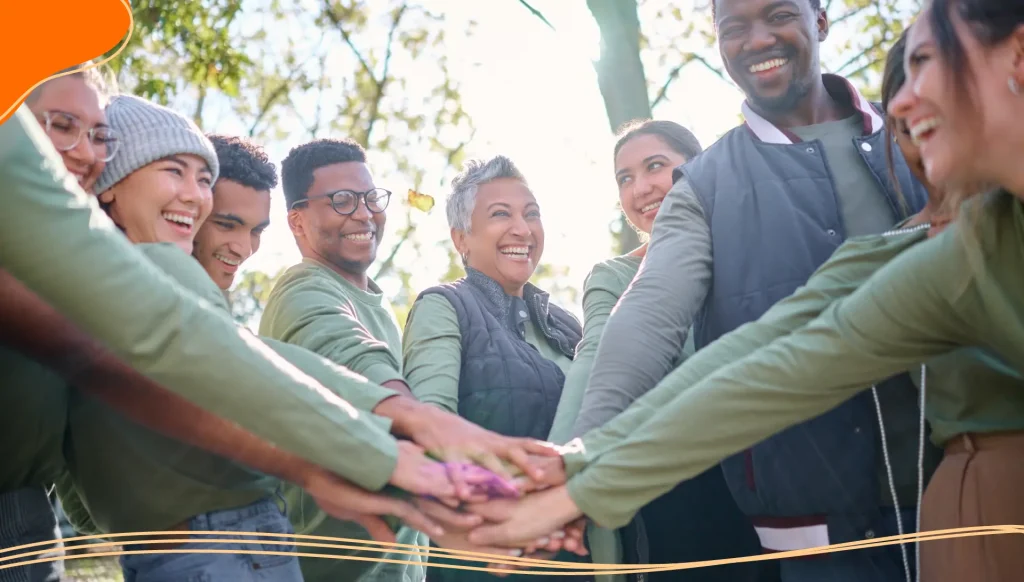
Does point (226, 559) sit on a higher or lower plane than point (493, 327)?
lower

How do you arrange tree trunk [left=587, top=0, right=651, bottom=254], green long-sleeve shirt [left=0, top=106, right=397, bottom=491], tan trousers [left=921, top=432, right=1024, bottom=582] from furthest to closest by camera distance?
tree trunk [left=587, top=0, right=651, bottom=254] < tan trousers [left=921, top=432, right=1024, bottom=582] < green long-sleeve shirt [left=0, top=106, right=397, bottom=491]

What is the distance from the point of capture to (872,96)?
800 cm

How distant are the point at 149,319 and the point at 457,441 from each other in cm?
82

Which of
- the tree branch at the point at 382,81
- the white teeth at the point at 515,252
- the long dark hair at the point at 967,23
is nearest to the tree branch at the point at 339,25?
the tree branch at the point at 382,81

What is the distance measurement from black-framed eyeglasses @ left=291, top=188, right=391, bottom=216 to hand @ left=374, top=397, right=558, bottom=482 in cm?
95

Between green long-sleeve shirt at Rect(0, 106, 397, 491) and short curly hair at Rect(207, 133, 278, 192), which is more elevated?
short curly hair at Rect(207, 133, 278, 192)

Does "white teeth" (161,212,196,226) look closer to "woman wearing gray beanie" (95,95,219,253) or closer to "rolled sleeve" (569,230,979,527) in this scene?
"woman wearing gray beanie" (95,95,219,253)

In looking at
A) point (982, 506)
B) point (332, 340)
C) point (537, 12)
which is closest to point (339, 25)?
point (537, 12)

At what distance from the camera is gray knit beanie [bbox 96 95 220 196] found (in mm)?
2309

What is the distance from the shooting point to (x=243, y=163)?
2.92 metres

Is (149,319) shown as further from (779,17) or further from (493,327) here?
(779,17)

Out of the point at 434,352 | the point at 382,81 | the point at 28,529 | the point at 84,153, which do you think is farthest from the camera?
the point at 382,81

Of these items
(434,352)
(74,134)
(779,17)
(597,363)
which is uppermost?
(779,17)

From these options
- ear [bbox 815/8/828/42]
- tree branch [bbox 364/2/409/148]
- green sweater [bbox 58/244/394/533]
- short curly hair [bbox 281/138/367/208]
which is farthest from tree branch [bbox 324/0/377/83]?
green sweater [bbox 58/244/394/533]
